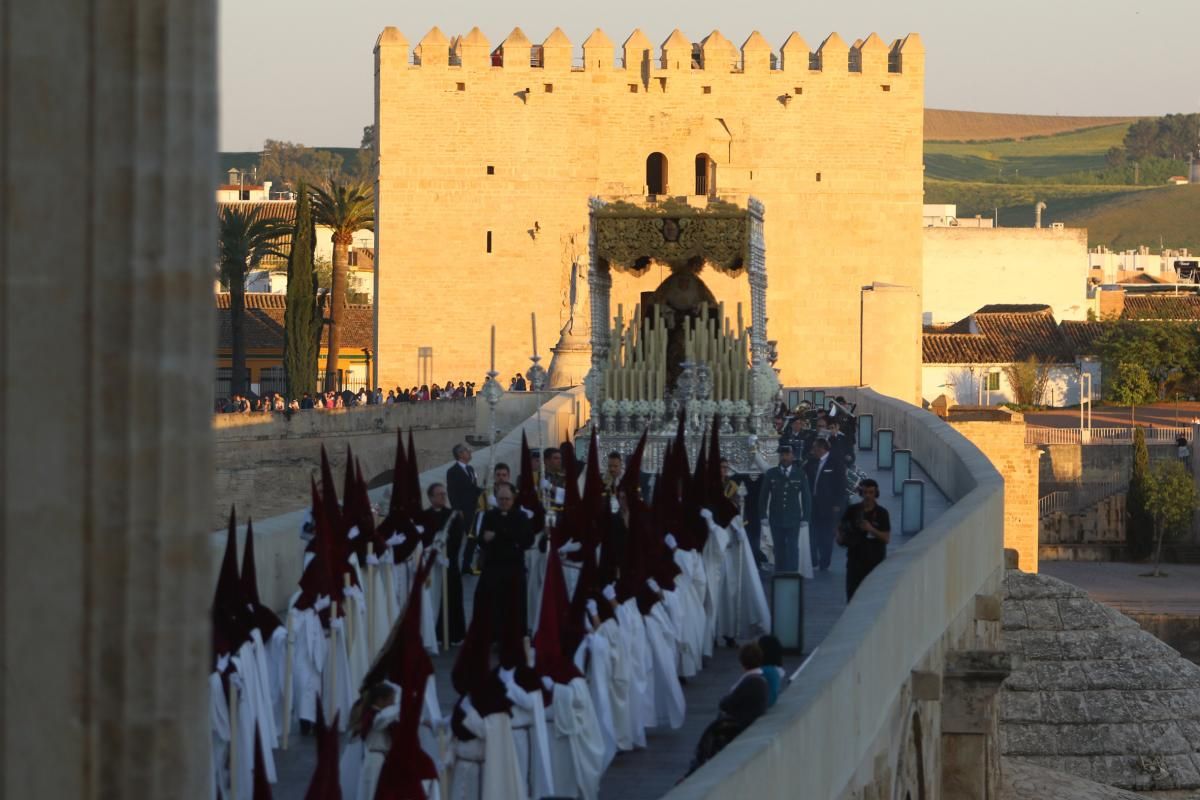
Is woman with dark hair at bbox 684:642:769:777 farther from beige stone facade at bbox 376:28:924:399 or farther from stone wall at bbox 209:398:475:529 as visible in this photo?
beige stone facade at bbox 376:28:924:399

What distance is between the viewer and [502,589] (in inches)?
362

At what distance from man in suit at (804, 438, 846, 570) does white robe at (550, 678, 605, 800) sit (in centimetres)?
646

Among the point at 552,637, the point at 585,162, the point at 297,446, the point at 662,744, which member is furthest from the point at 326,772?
the point at 585,162

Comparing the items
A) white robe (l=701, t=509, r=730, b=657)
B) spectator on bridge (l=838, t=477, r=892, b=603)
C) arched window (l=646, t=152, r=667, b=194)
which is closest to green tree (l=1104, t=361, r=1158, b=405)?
arched window (l=646, t=152, r=667, b=194)

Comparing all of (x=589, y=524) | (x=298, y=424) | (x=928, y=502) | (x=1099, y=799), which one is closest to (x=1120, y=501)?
(x=298, y=424)

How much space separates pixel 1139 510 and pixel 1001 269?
82.1 feet

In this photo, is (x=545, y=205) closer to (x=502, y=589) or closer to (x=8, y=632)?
(x=502, y=589)

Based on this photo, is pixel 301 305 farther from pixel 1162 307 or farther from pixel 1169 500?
pixel 1162 307

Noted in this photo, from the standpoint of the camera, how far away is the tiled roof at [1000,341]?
5750 centimetres

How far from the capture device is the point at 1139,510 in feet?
148

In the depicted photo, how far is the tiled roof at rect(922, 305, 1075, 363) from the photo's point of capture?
57.5 m

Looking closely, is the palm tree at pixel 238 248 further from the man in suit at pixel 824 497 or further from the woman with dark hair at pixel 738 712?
the woman with dark hair at pixel 738 712

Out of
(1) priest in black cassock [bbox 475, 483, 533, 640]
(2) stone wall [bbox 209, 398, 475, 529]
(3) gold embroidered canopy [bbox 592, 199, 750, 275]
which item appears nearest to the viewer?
(1) priest in black cassock [bbox 475, 483, 533, 640]

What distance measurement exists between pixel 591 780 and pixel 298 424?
2621 centimetres
